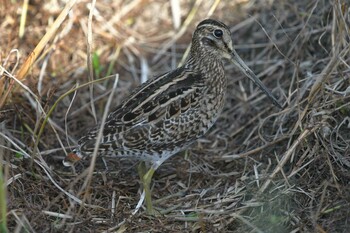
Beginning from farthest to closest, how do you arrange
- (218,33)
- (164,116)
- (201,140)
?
(201,140)
(218,33)
(164,116)

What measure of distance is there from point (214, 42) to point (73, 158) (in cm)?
115

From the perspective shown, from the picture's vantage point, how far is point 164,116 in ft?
12.9

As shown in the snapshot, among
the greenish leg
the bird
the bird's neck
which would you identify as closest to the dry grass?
the greenish leg

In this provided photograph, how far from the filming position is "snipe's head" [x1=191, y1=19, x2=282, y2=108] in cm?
414

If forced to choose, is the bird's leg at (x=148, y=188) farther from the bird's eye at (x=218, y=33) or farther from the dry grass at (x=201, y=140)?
the bird's eye at (x=218, y=33)

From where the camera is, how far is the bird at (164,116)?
3.92m

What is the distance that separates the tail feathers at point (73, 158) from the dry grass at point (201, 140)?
12cm

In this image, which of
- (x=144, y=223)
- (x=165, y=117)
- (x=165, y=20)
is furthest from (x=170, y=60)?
(x=144, y=223)

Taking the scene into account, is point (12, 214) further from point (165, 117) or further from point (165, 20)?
point (165, 20)

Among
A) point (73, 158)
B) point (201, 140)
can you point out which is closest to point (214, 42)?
point (201, 140)

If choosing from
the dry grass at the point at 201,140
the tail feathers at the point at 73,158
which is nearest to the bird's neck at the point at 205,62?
the dry grass at the point at 201,140

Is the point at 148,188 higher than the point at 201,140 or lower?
higher

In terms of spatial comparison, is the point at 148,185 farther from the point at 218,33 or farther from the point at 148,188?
the point at 218,33

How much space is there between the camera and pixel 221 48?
4.22 metres
